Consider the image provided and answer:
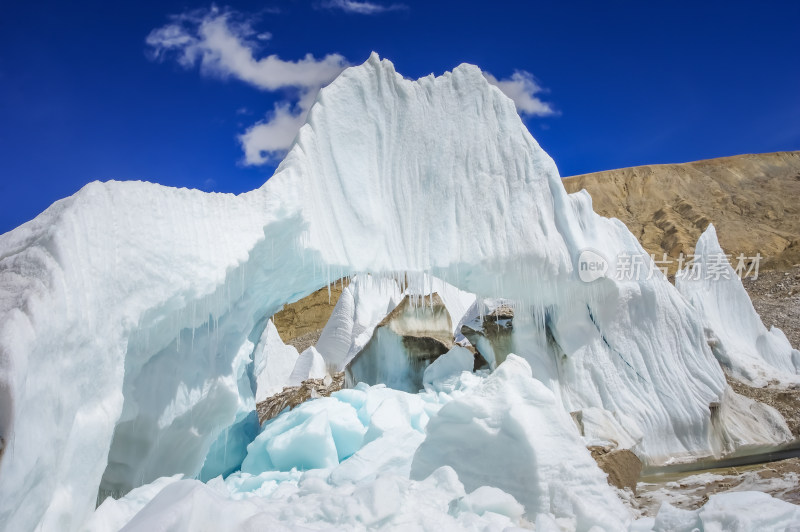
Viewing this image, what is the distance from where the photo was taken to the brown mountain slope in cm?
3266

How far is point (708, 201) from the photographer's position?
36875 mm

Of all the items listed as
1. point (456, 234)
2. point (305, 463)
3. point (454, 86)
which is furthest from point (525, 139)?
point (305, 463)

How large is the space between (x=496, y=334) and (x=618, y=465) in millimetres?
2363

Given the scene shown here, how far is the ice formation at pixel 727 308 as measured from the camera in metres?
10.3

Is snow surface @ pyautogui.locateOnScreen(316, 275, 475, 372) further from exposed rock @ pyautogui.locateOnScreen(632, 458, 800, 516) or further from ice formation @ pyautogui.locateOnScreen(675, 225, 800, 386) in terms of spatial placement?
exposed rock @ pyautogui.locateOnScreen(632, 458, 800, 516)

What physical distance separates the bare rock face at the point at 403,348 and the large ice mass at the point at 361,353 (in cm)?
12

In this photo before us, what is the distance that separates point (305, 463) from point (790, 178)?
41438 mm

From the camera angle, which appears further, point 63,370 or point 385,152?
point 385,152

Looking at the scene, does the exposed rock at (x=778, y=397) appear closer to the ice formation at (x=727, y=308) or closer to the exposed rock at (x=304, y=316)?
the ice formation at (x=727, y=308)

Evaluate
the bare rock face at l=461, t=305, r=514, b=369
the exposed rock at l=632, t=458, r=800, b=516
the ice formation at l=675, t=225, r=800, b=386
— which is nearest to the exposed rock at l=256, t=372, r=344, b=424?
the bare rock face at l=461, t=305, r=514, b=369

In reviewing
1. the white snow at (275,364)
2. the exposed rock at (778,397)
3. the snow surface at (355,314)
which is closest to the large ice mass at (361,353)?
the exposed rock at (778,397)

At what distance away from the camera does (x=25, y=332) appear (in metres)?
2.62

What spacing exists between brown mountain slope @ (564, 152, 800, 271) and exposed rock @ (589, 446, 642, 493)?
1019 inches

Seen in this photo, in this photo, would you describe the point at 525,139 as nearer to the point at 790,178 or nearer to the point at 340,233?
the point at 340,233
